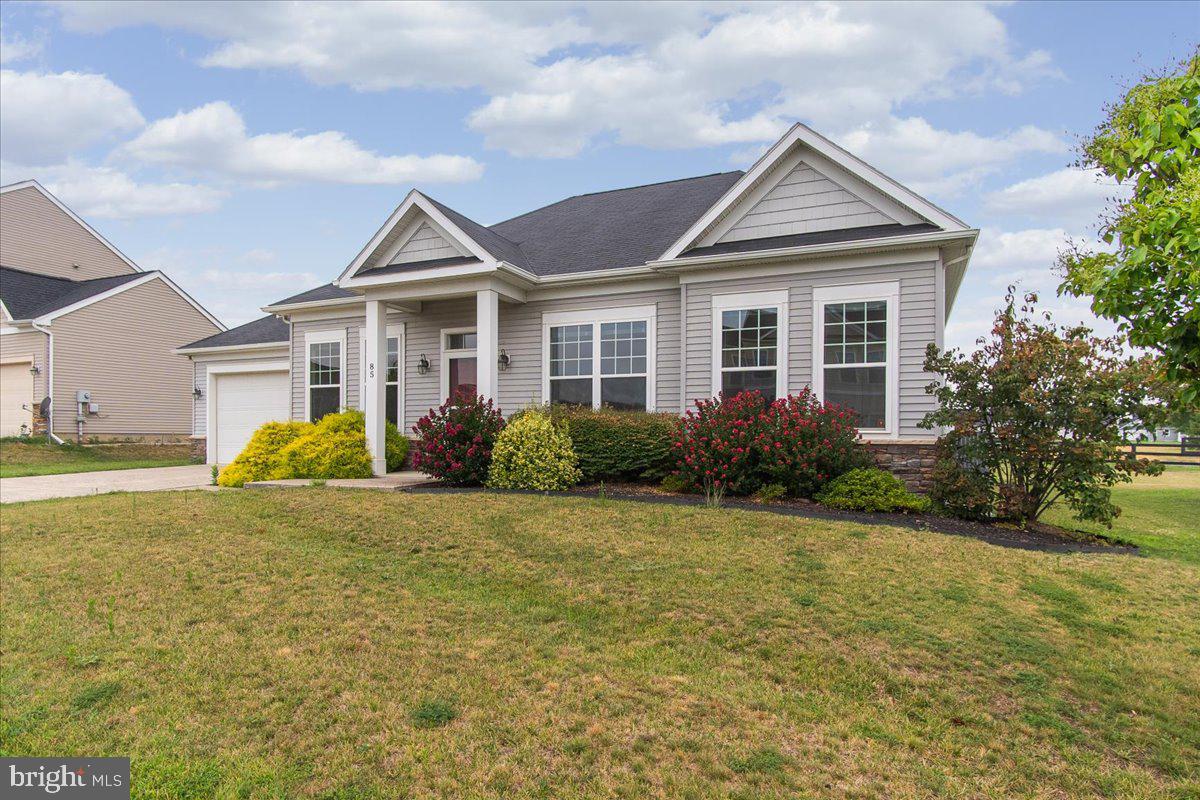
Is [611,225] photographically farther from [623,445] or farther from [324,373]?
[324,373]

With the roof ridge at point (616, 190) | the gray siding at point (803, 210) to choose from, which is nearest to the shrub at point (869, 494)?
the gray siding at point (803, 210)

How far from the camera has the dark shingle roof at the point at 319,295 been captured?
574 inches

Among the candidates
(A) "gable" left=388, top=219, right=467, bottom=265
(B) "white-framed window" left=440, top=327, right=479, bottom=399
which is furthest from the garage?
(A) "gable" left=388, top=219, right=467, bottom=265

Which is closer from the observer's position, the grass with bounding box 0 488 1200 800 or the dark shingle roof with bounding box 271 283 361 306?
the grass with bounding box 0 488 1200 800

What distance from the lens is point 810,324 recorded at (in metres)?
10.3

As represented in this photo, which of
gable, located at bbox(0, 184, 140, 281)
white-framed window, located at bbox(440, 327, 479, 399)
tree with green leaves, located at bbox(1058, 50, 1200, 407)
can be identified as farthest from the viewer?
gable, located at bbox(0, 184, 140, 281)

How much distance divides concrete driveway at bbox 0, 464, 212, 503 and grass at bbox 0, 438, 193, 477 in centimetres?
113

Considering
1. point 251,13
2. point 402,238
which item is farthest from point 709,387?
point 251,13

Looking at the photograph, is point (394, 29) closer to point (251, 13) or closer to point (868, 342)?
point (251, 13)

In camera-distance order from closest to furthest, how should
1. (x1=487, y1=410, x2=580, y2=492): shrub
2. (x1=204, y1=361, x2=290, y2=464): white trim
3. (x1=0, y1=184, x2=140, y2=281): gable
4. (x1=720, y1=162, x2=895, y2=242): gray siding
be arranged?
(x1=487, y1=410, x2=580, y2=492): shrub < (x1=720, y1=162, x2=895, y2=242): gray siding < (x1=204, y1=361, x2=290, y2=464): white trim < (x1=0, y1=184, x2=140, y2=281): gable

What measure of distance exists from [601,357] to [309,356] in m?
7.41

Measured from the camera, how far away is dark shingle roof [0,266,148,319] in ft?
70.1
